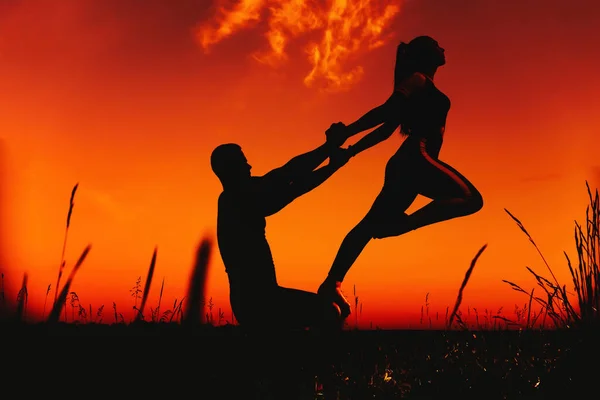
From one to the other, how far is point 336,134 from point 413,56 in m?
0.94

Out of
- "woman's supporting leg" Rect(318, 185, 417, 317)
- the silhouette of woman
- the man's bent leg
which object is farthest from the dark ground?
the silhouette of woman

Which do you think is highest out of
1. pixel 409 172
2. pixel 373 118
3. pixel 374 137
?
pixel 373 118

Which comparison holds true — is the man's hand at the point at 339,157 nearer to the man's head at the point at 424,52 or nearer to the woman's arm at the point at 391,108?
the woman's arm at the point at 391,108

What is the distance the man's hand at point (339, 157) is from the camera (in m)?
3.71

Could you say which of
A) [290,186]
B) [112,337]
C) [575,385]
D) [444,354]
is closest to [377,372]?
[444,354]

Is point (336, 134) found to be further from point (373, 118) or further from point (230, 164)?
point (230, 164)

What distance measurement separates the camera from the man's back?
3193 mm

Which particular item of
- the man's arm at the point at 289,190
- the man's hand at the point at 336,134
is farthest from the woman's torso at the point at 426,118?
the man's arm at the point at 289,190

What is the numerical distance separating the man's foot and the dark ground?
0.57 feet

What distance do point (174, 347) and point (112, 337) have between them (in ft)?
4.19

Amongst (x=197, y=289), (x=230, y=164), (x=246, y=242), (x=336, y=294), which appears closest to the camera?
(x=197, y=289)

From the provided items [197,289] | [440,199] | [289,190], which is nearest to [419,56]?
[440,199]

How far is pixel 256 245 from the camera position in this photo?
10.5ft

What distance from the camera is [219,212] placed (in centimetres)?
332
